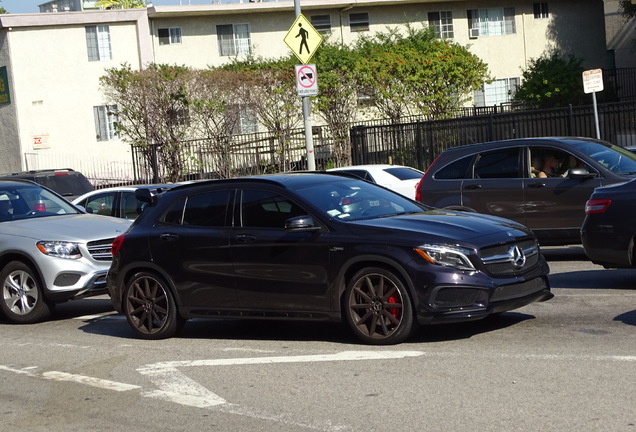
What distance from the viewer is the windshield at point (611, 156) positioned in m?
13.5

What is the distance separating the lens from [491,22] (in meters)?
43.3

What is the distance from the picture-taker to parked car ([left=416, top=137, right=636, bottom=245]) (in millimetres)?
13570

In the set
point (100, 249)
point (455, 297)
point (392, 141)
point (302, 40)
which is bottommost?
point (455, 297)

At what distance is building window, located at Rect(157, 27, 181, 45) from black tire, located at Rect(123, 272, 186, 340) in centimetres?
3110

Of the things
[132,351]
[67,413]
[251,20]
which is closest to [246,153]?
[251,20]

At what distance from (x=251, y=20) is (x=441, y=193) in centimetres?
2774

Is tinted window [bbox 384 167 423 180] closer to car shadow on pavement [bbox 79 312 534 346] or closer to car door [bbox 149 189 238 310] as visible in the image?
car shadow on pavement [bbox 79 312 534 346]

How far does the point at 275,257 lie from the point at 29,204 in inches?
209

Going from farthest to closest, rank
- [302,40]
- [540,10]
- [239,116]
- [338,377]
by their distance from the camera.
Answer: [540,10]
[239,116]
[302,40]
[338,377]

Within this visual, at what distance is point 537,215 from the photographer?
45.6 feet

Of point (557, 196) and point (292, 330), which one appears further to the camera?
point (557, 196)

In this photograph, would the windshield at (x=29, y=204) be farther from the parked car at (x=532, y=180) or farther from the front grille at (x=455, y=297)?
the front grille at (x=455, y=297)

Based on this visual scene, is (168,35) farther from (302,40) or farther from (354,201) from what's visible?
(354,201)

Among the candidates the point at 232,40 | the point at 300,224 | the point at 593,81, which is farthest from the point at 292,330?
the point at 232,40
